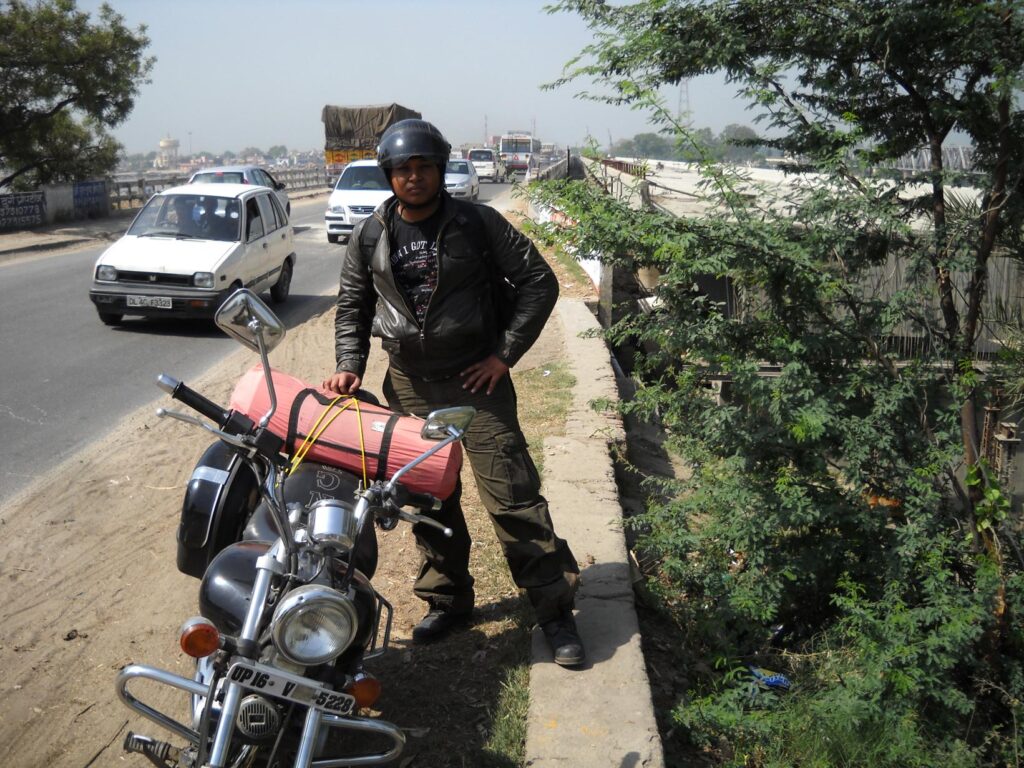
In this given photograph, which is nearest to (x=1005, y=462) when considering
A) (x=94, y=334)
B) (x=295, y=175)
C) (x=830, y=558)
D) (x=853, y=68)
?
(x=830, y=558)

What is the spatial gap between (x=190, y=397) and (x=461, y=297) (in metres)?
1.29

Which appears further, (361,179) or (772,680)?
(361,179)

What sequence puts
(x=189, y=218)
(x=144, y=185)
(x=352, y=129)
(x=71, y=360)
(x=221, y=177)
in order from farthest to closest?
(x=352, y=129) < (x=144, y=185) < (x=221, y=177) < (x=189, y=218) < (x=71, y=360)

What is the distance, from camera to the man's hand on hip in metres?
3.74

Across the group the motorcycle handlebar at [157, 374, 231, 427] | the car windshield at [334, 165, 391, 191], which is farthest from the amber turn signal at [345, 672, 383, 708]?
the car windshield at [334, 165, 391, 191]

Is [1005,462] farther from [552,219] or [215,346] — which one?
[215,346]

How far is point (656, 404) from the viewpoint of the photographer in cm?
486

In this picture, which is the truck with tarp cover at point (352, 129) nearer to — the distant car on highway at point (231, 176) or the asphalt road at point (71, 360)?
the distant car on highway at point (231, 176)

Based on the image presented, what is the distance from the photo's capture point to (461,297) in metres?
3.70

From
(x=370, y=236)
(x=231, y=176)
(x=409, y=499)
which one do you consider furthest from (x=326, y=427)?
(x=231, y=176)

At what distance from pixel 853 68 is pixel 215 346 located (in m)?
8.46

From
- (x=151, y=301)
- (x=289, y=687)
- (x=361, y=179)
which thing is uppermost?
(x=361, y=179)

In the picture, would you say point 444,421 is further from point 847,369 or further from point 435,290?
point 847,369

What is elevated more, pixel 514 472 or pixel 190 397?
pixel 190 397
